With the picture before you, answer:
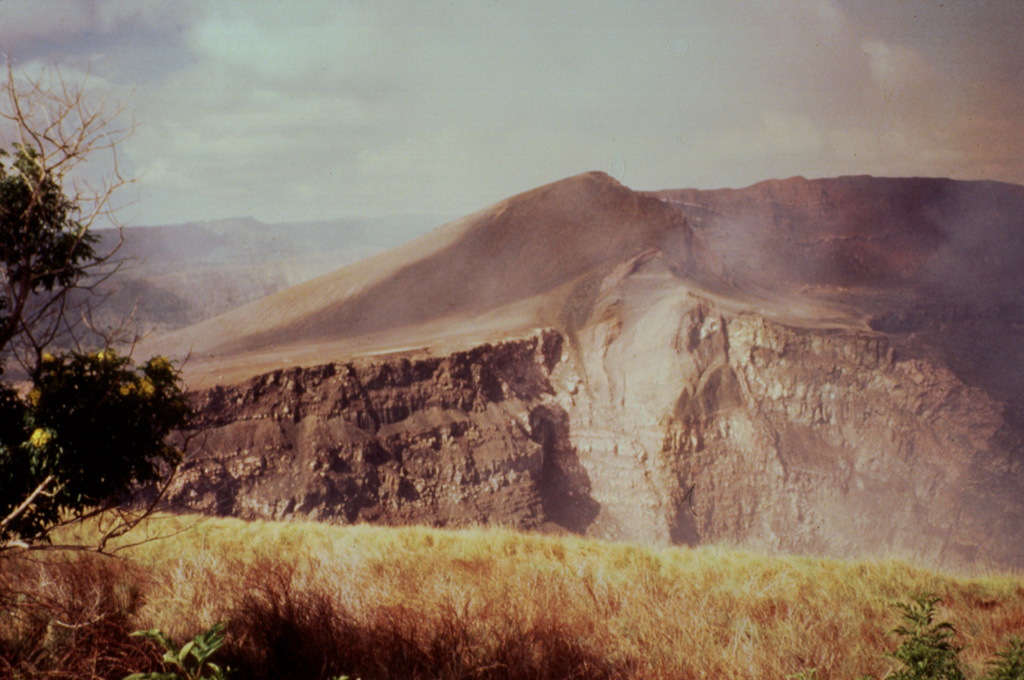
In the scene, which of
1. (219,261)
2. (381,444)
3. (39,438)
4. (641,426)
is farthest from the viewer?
(219,261)

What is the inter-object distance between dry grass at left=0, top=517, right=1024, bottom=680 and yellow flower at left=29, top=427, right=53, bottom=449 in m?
1.31

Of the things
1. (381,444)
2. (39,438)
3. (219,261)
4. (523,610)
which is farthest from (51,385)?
(219,261)

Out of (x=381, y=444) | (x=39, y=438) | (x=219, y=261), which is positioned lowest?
(x=381, y=444)

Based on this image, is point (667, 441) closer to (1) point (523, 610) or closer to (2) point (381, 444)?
(2) point (381, 444)

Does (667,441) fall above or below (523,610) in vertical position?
below

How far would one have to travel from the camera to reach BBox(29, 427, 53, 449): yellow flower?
3.21 meters

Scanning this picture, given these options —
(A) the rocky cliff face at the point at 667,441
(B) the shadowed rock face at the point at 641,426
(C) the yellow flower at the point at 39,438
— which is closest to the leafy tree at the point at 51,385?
(C) the yellow flower at the point at 39,438

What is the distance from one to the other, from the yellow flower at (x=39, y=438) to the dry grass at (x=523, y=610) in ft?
4.28

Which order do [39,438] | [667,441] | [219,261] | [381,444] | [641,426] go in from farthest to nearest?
[219,261] < [641,426] < [667,441] < [381,444] < [39,438]

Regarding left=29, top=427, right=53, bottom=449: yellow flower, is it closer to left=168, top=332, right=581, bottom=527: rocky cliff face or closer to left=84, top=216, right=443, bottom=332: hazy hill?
left=168, top=332, right=581, bottom=527: rocky cliff face

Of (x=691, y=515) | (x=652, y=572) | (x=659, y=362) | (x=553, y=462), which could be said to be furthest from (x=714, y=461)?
(x=652, y=572)

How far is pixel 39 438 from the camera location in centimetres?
322

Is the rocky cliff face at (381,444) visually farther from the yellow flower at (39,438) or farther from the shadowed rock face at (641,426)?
the yellow flower at (39,438)

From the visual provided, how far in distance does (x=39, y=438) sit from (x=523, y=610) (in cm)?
332
